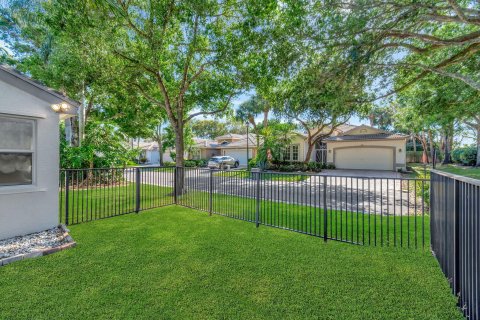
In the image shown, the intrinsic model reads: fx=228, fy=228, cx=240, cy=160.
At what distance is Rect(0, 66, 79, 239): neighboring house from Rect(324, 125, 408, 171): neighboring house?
21291 mm

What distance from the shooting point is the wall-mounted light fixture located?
4963mm

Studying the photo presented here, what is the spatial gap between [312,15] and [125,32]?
6185 millimetres

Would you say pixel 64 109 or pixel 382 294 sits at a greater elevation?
pixel 64 109

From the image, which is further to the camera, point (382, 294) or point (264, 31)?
point (264, 31)

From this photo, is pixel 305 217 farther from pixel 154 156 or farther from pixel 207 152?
pixel 154 156

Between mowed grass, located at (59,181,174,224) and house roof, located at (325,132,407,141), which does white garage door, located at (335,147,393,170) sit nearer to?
house roof, located at (325,132,407,141)

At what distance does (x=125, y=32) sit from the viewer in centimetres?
789

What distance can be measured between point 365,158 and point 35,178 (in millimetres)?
22949

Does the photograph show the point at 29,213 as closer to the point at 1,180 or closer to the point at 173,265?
the point at 1,180

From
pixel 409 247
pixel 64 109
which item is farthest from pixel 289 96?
pixel 64 109

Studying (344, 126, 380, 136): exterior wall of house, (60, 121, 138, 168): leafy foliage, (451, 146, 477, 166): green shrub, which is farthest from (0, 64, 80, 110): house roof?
(451, 146, 477, 166): green shrub

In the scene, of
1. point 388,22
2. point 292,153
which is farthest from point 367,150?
point 388,22

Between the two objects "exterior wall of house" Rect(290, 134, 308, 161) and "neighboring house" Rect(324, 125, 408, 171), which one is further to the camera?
"exterior wall of house" Rect(290, 134, 308, 161)

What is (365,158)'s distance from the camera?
21250 millimetres
